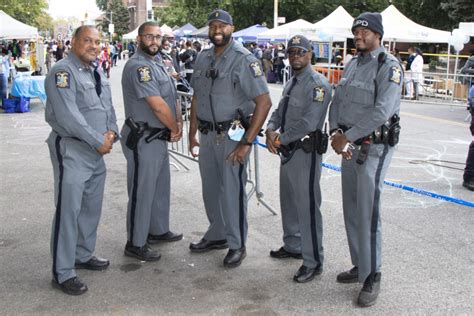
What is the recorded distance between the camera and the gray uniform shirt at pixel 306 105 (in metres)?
4.14

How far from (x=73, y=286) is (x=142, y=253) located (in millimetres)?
792

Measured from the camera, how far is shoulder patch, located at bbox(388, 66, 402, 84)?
3648 millimetres

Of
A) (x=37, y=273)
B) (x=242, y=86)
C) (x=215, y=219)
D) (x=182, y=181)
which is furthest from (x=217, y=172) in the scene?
(x=182, y=181)

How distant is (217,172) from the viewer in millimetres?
4711

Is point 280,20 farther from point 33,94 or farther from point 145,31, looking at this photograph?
point 145,31

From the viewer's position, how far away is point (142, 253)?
15.4ft

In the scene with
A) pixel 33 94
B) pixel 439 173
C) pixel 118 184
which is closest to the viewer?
pixel 118 184

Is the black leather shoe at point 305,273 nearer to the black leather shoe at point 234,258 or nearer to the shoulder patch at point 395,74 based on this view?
the black leather shoe at point 234,258

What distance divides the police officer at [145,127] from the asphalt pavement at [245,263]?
0.35 meters

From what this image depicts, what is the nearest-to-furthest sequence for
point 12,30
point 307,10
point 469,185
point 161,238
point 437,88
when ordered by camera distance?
point 161,238 → point 469,185 → point 437,88 → point 12,30 → point 307,10

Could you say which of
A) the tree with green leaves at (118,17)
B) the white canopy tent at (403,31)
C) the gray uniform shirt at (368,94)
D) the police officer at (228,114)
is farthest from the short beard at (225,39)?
the tree with green leaves at (118,17)

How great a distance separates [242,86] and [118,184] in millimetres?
3494

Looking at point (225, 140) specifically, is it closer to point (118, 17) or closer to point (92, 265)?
point (92, 265)

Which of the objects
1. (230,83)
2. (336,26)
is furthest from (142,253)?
(336,26)
